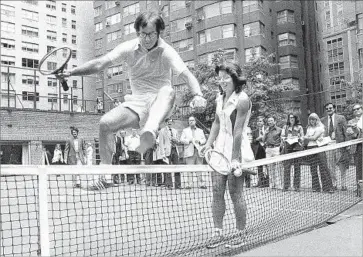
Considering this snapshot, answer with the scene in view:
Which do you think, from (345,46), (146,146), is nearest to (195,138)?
(146,146)

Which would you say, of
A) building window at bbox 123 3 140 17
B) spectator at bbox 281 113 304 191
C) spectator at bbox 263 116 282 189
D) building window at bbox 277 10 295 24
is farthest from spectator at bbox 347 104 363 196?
building window at bbox 277 10 295 24

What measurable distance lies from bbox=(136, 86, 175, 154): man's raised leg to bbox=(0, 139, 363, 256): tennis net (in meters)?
0.24

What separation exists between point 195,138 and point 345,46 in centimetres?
2290

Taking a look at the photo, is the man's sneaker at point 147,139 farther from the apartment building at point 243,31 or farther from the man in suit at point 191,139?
the apartment building at point 243,31

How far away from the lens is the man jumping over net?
139 inches

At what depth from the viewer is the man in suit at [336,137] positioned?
6904 mm

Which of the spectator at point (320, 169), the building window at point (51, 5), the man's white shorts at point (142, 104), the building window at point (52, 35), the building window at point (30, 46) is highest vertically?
the building window at point (51, 5)

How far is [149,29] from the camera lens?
11.6 ft

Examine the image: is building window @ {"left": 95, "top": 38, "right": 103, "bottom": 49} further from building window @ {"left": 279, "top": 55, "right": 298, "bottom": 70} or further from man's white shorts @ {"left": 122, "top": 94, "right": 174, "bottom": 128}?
building window @ {"left": 279, "top": 55, "right": 298, "bottom": 70}

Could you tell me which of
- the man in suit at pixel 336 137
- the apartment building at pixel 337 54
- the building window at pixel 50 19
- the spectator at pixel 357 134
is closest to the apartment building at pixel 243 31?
the apartment building at pixel 337 54

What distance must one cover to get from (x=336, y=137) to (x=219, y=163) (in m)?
4.24

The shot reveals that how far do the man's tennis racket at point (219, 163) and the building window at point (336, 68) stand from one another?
94.9 feet

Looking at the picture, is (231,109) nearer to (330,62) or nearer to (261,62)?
(261,62)

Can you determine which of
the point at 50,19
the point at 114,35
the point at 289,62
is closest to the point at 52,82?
the point at 114,35
